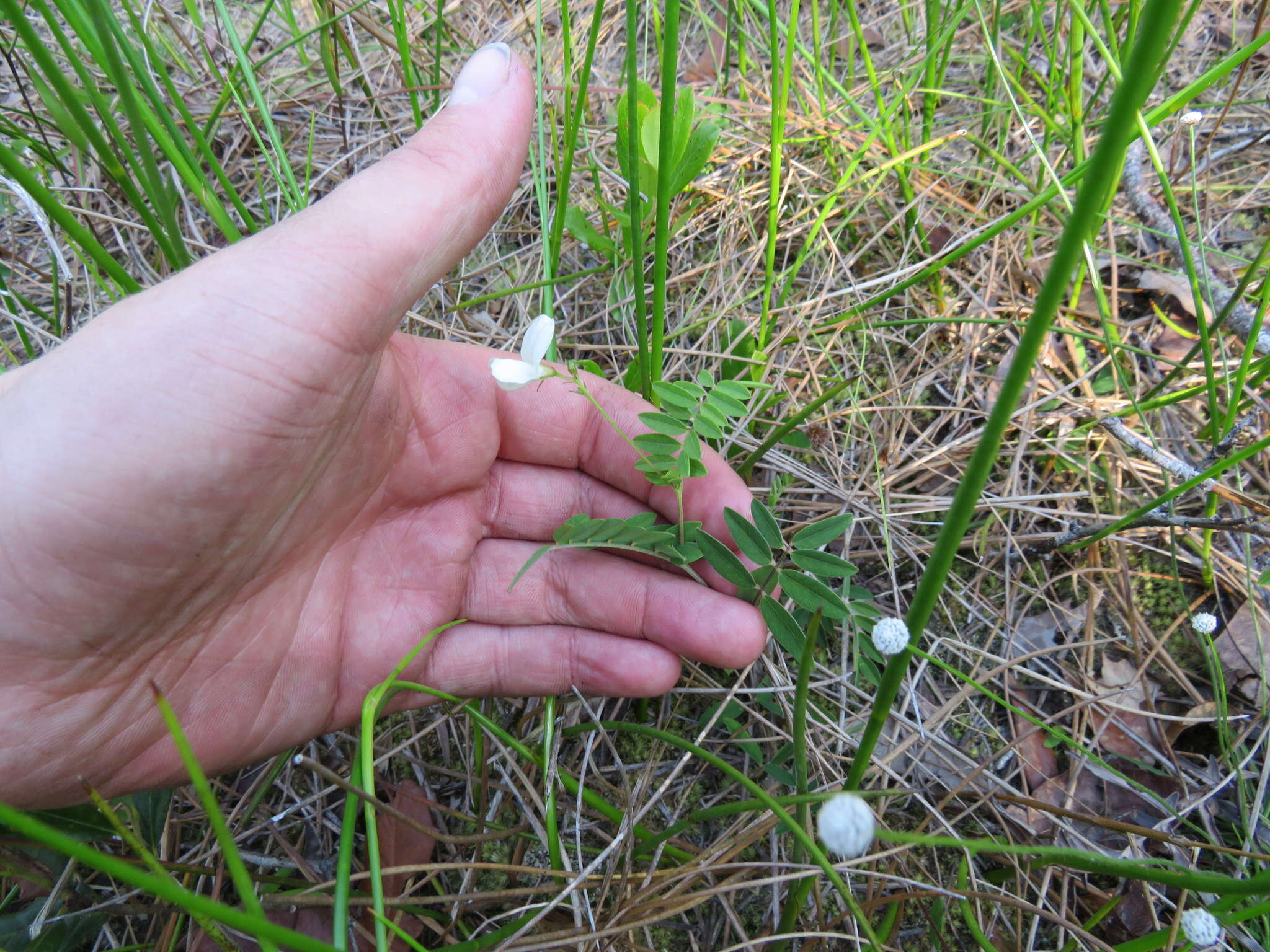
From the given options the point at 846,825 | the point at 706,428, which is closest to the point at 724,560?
the point at 706,428

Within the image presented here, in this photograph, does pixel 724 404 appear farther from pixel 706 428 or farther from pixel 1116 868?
pixel 1116 868

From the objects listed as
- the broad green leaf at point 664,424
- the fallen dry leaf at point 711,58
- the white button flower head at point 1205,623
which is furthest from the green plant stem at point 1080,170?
the fallen dry leaf at point 711,58

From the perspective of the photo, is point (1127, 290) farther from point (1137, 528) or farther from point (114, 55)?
point (114, 55)

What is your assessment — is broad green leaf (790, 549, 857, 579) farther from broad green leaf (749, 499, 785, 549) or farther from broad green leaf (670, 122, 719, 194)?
broad green leaf (670, 122, 719, 194)

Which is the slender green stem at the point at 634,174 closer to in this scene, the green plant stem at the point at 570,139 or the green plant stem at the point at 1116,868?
the green plant stem at the point at 570,139

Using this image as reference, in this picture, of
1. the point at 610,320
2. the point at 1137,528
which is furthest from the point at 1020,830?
the point at 610,320
